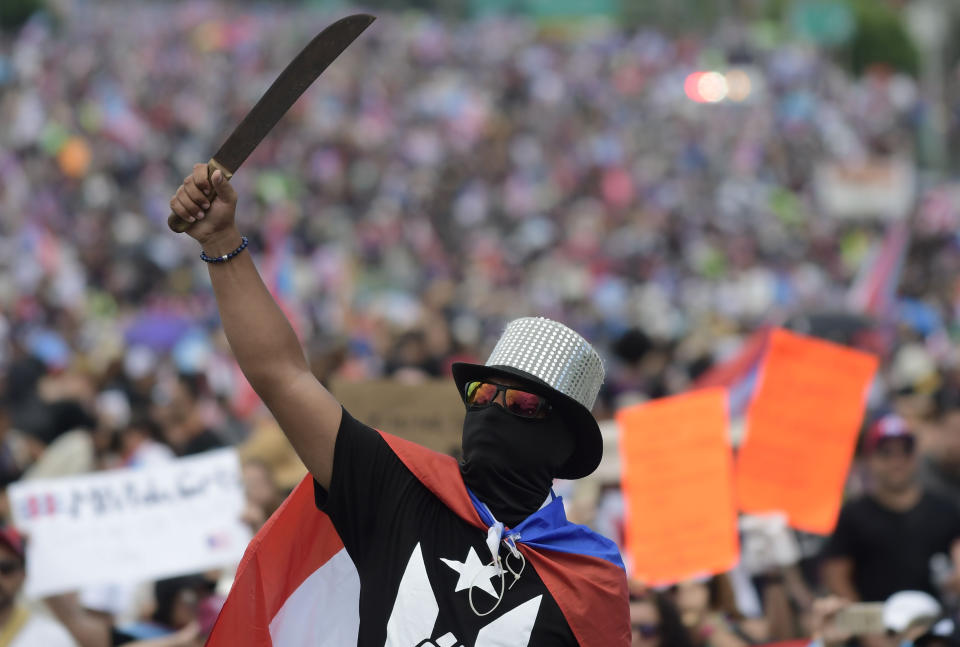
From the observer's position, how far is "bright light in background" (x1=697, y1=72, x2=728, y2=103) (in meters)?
33.2

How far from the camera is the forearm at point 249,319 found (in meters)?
2.41

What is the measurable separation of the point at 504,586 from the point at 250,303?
688mm

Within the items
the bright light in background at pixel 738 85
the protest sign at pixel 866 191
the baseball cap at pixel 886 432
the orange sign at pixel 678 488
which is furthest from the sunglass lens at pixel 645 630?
the bright light in background at pixel 738 85

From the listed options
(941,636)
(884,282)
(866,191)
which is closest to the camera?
(941,636)

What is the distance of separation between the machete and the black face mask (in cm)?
67

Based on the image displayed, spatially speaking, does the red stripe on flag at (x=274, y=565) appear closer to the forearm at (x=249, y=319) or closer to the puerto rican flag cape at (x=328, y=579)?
the puerto rican flag cape at (x=328, y=579)

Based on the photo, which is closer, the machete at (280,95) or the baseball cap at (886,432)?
the machete at (280,95)

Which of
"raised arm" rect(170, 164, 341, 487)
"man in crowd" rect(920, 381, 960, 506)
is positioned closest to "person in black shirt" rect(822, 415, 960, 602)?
"man in crowd" rect(920, 381, 960, 506)

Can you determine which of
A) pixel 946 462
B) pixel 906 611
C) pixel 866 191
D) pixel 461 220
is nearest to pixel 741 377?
pixel 946 462

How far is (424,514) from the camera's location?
101 inches

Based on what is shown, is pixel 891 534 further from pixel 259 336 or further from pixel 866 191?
pixel 866 191

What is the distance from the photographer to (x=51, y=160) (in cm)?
1964

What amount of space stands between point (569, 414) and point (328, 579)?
0.56 meters

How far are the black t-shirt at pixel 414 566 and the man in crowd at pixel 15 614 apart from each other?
1920 millimetres
